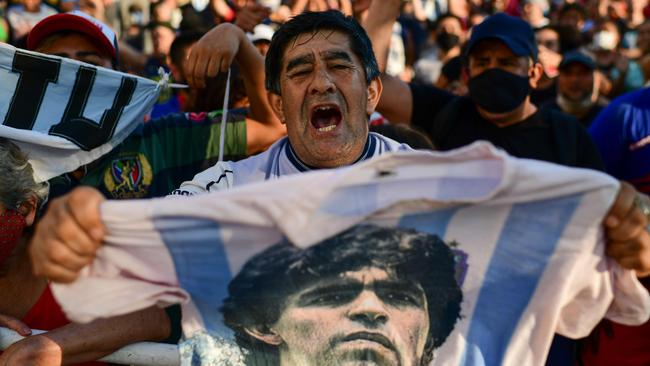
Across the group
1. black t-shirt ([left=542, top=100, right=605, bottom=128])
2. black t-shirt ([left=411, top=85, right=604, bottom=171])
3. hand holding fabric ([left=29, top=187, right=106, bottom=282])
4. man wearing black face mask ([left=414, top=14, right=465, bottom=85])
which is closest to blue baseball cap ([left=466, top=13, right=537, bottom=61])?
black t-shirt ([left=411, top=85, right=604, bottom=171])

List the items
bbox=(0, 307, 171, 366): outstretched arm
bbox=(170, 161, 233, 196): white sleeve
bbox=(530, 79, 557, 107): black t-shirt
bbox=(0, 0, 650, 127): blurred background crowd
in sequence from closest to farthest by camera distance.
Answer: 1. bbox=(0, 307, 171, 366): outstretched arm
2. bbox=(170, 161, 233, 196): white sleeve
3. bbox=(0, 0, 650, 127): blurred background crowd
4. bbox=(530, 79, 557, 107): black t-shirt

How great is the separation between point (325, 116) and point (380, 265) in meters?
0.84

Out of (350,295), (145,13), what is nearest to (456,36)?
(145,13)

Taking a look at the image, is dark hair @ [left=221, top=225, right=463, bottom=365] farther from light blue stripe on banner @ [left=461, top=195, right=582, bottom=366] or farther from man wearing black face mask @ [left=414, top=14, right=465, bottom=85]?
man wearing black face mask @ [left=414, top=14, right=465, bottom=85]

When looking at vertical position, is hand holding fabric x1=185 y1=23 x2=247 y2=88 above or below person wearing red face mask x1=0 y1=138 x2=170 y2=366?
above

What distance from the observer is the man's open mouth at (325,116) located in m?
2.95

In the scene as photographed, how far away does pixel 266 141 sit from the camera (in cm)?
418

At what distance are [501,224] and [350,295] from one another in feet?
1.25

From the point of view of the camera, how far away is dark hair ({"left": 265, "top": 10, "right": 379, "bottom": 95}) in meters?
3.03

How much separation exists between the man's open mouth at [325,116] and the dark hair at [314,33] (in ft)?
0.57

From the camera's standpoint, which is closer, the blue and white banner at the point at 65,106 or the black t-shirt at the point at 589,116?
the blue and white banner at the point at 65,106

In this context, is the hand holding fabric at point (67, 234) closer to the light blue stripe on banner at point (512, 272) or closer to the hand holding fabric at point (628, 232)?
the light blue stripe on banner at point (512, 272)

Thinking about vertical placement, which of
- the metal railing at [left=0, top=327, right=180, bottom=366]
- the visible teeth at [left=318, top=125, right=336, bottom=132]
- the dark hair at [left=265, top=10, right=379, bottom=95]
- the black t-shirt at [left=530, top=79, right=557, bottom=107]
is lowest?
the black t-shirt at [left=530, top=79, right=557, bottom=107]

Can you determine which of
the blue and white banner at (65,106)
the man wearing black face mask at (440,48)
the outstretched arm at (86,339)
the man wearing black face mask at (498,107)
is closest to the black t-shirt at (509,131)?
the man wearing black face mask at (498,107)
